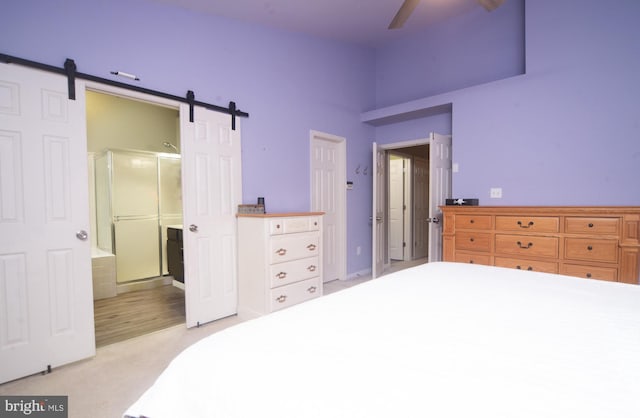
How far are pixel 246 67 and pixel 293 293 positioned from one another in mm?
2466

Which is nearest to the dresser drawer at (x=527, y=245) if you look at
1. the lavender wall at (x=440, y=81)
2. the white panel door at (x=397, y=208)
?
the lavender wall at (x=440, y=81)

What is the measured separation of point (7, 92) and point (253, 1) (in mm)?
2128

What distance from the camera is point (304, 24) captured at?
352cm

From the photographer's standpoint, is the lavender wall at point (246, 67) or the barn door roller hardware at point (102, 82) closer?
the barn door roller hardware at point (102, 82)

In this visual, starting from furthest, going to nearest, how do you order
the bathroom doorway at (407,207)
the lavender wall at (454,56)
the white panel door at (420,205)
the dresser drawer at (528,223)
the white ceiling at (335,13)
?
the white panel door at (420,205) → the bathroom doorway at (407,207) → the lavender wall at (454,56) → the white ceiling at (335,13) → the dresser drawer at (528,223)

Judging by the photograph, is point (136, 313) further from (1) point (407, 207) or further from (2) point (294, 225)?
(1) point (407, 207)

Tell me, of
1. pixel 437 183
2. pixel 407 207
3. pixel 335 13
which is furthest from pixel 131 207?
pixel 407 207

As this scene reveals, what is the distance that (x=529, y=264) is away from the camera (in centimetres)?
269

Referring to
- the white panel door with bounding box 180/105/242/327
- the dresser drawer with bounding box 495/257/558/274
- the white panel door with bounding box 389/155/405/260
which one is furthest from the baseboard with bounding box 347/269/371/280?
the dresser drawer with bounding box 495/257/558/274

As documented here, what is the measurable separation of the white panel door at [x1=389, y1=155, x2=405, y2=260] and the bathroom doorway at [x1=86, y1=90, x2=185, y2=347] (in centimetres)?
403

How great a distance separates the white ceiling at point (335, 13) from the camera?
9.54ft

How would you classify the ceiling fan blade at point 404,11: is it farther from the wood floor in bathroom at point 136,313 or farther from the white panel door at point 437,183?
the wood floor in bathroom at point 136,313

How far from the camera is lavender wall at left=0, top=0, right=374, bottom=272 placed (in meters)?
2.10

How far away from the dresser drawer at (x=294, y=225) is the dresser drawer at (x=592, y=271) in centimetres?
229
